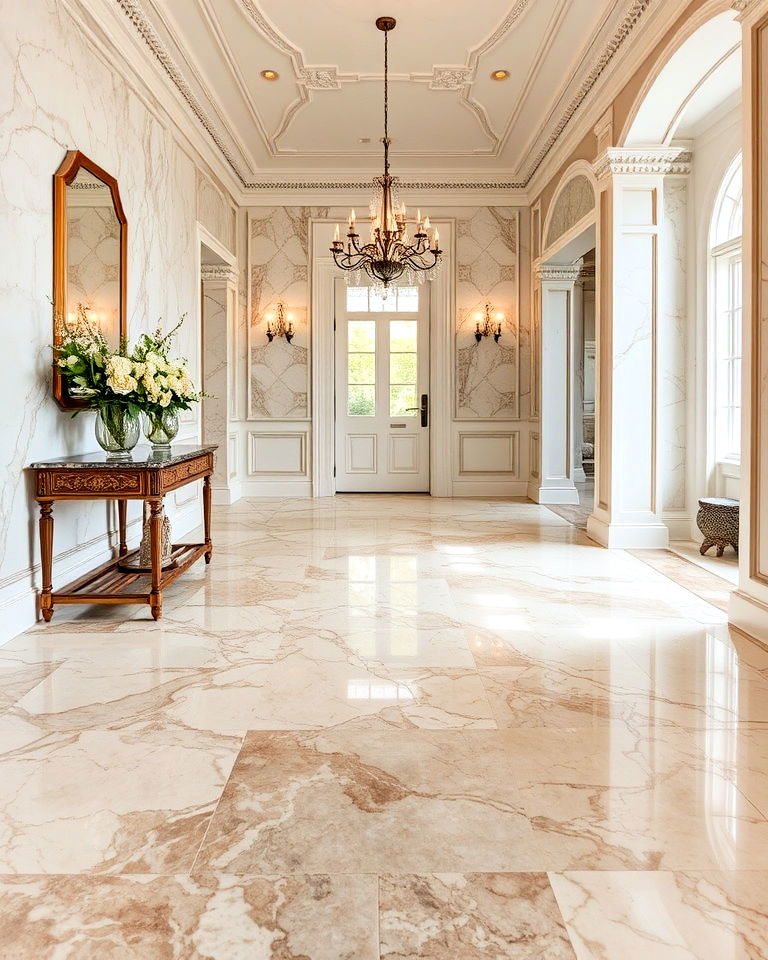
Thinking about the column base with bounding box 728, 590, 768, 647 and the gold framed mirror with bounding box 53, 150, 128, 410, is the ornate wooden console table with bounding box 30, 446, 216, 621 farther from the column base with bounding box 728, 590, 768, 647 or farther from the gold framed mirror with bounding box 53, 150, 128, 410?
the column base with bounding box 728, 590, 768, 647

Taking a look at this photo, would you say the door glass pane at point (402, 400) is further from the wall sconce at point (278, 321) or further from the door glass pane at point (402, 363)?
the wall sconce at point (278, 321)

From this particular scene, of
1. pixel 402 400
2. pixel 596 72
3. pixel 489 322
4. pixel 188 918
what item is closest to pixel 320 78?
pixel 596 72

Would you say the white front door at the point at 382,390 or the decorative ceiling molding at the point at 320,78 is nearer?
the decorative ceiling molding at the point at 320,78

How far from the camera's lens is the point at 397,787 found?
6.33 ft

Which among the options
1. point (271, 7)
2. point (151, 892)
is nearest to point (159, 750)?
point (151, 892)

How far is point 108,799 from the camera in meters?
1.86

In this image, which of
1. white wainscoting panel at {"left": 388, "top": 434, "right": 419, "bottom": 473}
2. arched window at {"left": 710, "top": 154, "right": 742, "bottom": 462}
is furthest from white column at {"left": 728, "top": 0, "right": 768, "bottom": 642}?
white wainscoting panel at {"left": 388, "top": 434, "right": 419, "bottom": 473}

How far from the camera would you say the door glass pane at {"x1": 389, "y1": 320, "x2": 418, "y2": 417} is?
8773 mm

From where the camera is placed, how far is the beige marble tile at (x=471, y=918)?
4.39 ft

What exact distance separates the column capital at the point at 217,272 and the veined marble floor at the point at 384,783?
491 centimetres

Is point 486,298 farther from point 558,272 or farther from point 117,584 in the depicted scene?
point 117,584

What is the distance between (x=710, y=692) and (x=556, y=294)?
6176 mm

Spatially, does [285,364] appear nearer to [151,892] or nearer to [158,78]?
[158,78]

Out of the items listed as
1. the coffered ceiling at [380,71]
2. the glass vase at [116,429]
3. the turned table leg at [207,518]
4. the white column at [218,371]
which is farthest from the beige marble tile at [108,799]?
the white column at [218,371]
